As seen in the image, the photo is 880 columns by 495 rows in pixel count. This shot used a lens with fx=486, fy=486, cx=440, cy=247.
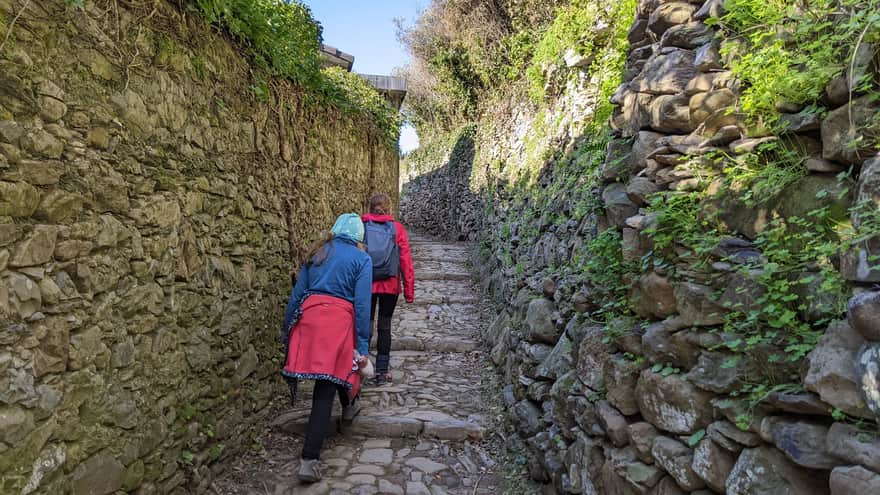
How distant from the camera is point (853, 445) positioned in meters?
1.32

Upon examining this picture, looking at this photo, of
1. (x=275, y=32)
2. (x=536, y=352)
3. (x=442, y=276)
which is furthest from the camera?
(x=442, y=276)

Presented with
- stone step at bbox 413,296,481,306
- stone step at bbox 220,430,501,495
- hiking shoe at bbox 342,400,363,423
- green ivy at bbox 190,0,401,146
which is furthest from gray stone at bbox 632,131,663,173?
stone step at bbox 413,296,481,306

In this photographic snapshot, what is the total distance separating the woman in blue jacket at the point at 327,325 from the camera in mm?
3373

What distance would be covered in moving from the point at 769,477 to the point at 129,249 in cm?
286

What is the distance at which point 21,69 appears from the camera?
1836mm

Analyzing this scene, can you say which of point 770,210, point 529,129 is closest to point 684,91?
point 770,210

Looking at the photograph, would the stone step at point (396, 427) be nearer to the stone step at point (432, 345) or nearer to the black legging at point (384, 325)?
the black legging at point (384, 325)

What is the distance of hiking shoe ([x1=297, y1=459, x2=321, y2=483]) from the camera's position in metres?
3.31

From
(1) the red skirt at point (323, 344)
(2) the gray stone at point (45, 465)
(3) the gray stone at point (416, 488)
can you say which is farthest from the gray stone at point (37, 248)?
(3) the gray stone at point (416, 488)

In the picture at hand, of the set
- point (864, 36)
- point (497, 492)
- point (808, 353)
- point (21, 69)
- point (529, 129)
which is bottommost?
point (497, 492)

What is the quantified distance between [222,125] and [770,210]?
3.22 metres

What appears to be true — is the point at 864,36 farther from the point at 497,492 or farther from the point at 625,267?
the point at 497,492

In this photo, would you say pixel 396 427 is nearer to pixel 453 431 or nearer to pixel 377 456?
Result: pixel 377 456

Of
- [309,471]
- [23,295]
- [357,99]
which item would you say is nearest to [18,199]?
[23,295]
